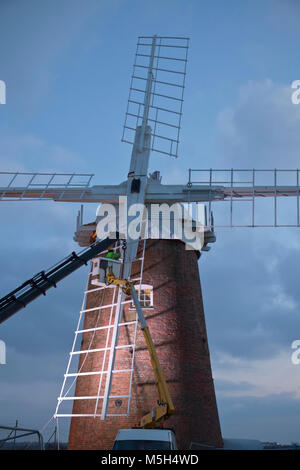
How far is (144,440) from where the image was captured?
39.8ft

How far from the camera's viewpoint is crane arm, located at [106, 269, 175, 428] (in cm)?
1555

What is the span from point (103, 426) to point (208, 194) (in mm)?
8492

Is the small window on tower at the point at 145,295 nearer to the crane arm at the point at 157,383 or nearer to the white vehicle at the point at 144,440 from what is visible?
the crane arm at the point at 157,383

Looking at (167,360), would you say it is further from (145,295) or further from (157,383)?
(145,295)

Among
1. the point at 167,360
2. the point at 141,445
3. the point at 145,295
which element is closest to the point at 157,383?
the point at 167,360

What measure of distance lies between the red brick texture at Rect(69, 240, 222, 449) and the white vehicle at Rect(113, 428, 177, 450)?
4832 mm

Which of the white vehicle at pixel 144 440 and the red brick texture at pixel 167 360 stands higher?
the red brick texture at pixel 167 360

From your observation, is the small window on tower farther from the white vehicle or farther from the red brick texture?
the white vehicle

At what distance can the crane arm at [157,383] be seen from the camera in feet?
51.0

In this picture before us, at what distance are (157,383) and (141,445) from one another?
413 cm

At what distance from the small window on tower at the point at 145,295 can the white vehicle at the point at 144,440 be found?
22.4ft

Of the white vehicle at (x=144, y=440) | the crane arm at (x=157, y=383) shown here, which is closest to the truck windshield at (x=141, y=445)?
the white vehicle at (x=144, y=440)

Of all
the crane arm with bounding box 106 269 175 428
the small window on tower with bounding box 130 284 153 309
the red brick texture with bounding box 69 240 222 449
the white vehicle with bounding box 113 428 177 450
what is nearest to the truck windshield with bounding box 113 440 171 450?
the white vehicle with bounding box 113 428 177 450

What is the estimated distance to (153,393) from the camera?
1742 centimetres
